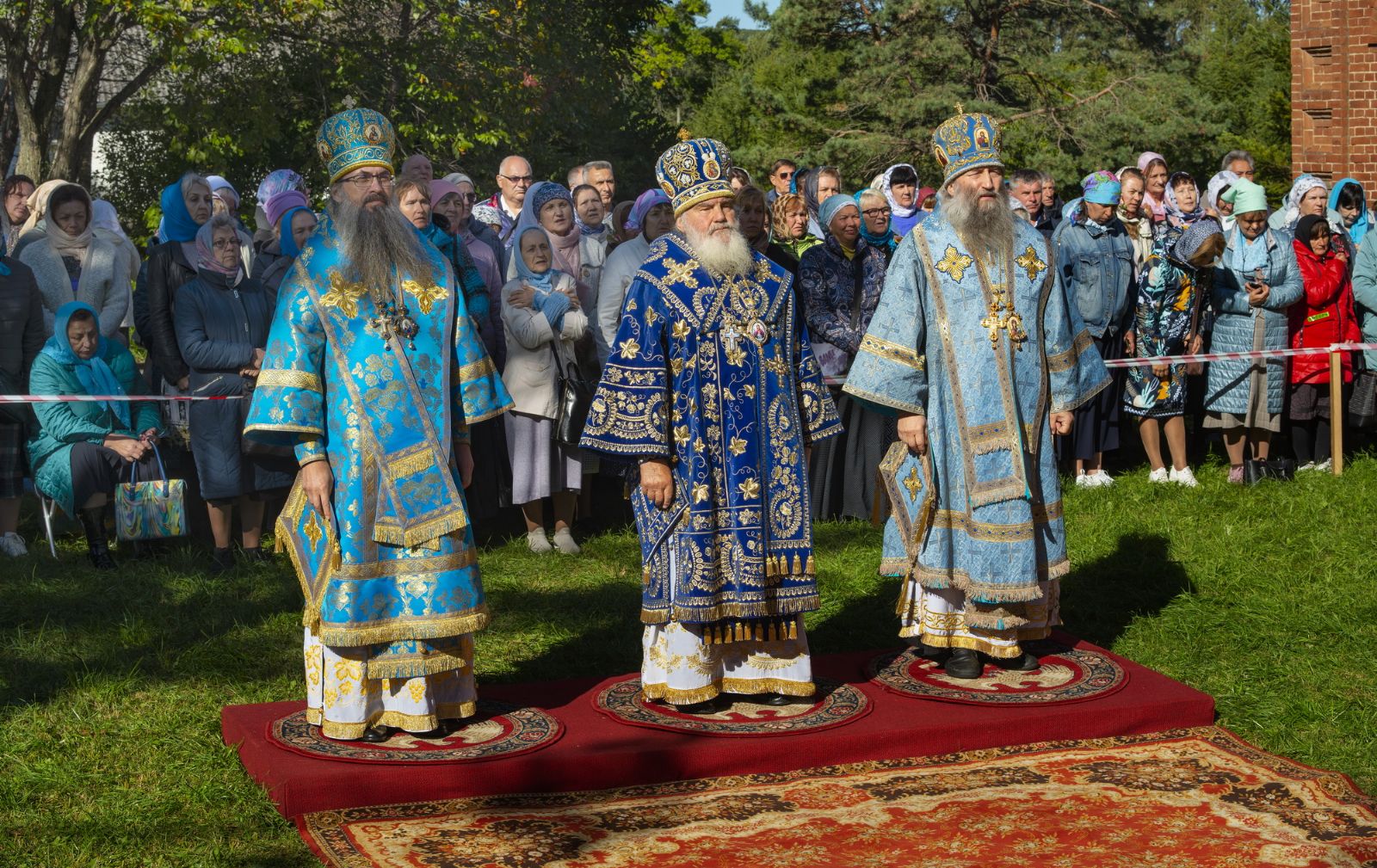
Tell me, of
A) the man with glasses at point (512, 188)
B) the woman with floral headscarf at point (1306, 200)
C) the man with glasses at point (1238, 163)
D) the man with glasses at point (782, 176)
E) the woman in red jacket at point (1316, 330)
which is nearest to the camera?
the woman in red jacket at point (1316, 330)

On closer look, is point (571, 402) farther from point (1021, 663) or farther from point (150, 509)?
point (1021, 663)

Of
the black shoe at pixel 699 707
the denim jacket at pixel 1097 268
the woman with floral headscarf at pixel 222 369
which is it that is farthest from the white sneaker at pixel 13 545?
the denim jacket at pixel 1097 268

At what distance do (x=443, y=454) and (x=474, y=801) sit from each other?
118cm

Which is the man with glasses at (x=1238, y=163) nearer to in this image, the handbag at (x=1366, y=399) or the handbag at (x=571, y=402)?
the handbag at (x=1366, y=399)

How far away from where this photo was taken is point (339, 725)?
18.3ft

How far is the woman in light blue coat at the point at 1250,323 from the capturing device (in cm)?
1046

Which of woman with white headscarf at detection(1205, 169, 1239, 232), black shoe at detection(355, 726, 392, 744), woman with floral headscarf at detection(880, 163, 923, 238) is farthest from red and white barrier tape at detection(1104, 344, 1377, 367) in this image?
black shoe at detection(355, 726, 392, 744)

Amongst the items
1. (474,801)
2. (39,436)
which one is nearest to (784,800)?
(474,801)

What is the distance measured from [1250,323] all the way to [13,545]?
24.7ft

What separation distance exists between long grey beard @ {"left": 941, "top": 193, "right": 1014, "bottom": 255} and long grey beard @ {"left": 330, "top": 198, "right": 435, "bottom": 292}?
6.85 feet

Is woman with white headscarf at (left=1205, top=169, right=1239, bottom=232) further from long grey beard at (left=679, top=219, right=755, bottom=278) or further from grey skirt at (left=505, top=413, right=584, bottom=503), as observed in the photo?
long grey beard at (left=679, top=219, right=755, bottom=278)

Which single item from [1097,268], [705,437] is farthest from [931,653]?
[1097,268]

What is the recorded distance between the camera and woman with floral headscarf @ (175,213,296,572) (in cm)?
860

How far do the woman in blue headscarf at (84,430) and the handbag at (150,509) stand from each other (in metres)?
0.36
